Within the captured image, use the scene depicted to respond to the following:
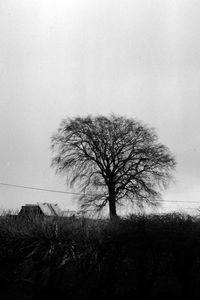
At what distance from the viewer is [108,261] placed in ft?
50.5

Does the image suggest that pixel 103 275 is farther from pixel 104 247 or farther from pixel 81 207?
pixel 81 207

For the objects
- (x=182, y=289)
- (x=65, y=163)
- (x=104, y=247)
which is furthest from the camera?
(x=65, y=163)

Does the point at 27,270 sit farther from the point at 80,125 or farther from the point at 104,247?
the point at 80,125

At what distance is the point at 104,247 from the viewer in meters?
15.9

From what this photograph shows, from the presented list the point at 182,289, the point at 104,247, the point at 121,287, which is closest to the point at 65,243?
the point at 104,247

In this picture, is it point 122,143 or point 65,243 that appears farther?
point 122,143

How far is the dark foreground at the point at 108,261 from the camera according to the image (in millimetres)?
14586

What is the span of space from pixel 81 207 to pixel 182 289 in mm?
36166

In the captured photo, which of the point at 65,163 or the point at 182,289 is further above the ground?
the point at 65,163

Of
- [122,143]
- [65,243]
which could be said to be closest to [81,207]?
[122,143]

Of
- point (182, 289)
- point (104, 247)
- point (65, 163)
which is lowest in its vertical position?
point (182, 289)

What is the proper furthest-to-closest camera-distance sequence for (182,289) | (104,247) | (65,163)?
1. (65,163)
2. (104,247)
3. (182,289)

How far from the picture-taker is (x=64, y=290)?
49.7 feet

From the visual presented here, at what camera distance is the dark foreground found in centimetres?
1459
